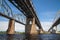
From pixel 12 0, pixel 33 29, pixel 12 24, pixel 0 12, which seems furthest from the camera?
pixel 33 29

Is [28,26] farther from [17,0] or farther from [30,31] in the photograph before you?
[17,0]

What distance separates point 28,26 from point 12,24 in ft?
45.6

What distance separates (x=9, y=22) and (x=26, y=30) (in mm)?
15365

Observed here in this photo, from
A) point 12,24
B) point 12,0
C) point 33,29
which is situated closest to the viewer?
point 12,0

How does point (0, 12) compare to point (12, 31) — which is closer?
point (0, 12)

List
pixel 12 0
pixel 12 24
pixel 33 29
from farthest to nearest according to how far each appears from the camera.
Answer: pixel 33 29 < pixel 12 24 < pixel 12 0

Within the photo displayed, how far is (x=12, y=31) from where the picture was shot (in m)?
77.9

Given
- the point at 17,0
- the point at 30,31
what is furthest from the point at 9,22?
the point at 17,0

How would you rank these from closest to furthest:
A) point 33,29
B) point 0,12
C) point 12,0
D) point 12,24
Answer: point 0,12 → point 12,0 → point 12,24 → point 33,29

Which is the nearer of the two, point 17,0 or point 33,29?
point 17,0

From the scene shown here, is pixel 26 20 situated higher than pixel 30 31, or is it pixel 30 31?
pixel 26 20

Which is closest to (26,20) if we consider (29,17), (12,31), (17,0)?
(29,17)

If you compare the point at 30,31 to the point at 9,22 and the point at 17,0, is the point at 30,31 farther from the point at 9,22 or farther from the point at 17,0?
the point at 17,0

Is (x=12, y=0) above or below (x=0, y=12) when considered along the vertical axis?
above
